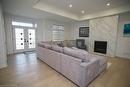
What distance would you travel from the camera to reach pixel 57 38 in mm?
7266

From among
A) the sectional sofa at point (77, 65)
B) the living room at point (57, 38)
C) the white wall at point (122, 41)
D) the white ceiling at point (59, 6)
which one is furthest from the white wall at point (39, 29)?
the white wall at point (122, 41)

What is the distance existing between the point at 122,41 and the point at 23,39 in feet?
23.8

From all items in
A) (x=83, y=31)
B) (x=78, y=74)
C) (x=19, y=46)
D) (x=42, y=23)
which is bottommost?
(x=78, y=74)

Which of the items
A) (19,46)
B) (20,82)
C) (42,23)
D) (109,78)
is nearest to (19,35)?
(19,46)

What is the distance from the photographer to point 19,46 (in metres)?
5.78

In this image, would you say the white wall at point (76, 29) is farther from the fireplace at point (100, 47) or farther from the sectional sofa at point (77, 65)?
the sectional sofa at point (77, 65)

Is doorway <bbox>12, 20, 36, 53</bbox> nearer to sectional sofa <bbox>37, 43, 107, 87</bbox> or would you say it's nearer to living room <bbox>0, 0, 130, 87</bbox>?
living room <bbox>0, 0, 130, 87</bbox>

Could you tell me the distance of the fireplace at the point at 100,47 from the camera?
17.7ft

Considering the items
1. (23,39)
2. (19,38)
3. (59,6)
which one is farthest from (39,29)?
(59,6)

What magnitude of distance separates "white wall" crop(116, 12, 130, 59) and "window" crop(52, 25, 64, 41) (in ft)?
15.9

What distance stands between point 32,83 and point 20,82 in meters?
0.37

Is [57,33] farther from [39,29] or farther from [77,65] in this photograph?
[77,65]

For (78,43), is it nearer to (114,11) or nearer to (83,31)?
(83,31)

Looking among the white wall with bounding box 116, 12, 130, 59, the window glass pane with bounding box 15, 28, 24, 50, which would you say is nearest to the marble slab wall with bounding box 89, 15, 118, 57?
the white wall with bounding box 116, 12, 130, 59
